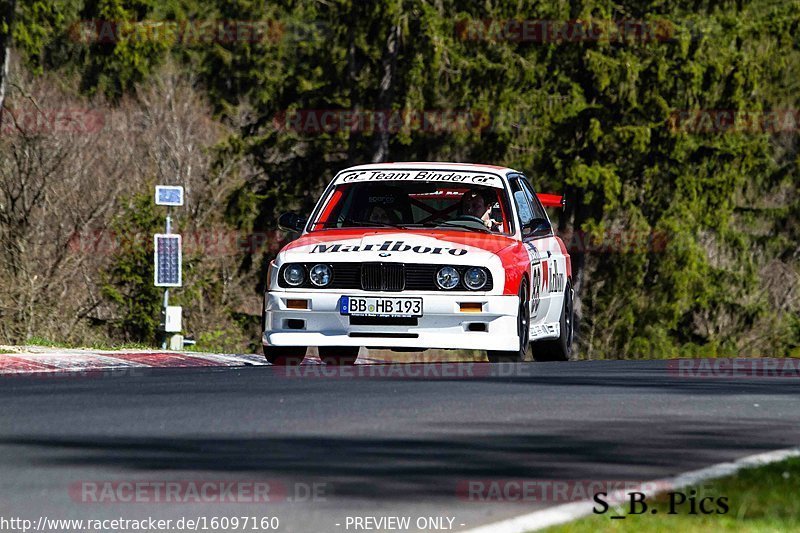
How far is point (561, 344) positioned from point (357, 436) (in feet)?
28.7

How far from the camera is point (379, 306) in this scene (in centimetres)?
1469

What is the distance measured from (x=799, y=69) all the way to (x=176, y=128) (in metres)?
17.6

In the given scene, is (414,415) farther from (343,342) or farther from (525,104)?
(525,104)

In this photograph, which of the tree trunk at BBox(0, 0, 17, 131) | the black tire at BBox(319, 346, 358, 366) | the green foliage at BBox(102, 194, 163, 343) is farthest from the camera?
the tree trunk at BBox(0, 0, 17, 131)

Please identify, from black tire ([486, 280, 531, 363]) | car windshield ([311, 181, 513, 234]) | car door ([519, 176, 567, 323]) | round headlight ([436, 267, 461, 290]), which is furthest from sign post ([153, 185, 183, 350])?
round headlight ([436, 267, 461, 290])

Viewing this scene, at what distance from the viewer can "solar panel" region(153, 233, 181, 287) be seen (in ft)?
77.0

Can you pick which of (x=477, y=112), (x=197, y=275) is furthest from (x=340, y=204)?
(x=477, y=112)

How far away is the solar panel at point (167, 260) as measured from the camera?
2347 cm
